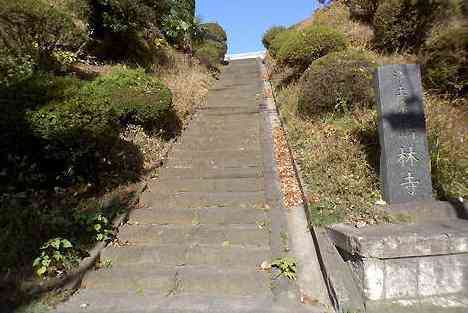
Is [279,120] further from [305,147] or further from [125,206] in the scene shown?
[125,206]

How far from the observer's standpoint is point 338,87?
7.45 meters

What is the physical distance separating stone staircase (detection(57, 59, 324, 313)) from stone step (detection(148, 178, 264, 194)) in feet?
0.05

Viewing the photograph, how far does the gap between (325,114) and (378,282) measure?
14.2ft

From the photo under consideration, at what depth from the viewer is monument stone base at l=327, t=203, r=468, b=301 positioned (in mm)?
3764

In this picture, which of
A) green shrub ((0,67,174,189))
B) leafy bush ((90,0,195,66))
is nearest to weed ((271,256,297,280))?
green shrub ((0,67,174,189))

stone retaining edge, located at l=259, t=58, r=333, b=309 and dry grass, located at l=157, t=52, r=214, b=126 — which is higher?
dry grass, located at l=157, t=52, r=214, b=126

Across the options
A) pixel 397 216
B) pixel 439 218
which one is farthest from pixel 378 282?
pixel 439 218

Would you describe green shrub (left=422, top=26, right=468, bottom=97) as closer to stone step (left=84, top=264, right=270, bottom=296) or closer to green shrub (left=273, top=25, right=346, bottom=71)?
green shrub (left=273, top=25, right=346, bottom=71)

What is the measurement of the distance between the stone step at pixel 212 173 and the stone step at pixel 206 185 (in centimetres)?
16

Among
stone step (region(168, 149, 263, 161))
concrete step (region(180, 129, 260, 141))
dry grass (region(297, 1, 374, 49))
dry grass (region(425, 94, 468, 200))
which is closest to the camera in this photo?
dry grass (region(425, 94, 468, 200))

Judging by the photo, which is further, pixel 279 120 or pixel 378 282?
pixel 279 120

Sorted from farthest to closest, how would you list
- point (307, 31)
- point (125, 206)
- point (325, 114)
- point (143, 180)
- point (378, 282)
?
point (307, 31) → point (325, 114) → point (143, 180) → point (125, 206) → point (378, 282)

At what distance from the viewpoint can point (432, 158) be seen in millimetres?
5191

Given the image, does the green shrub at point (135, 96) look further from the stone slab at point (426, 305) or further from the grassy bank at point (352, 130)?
the stone slab at point (426, 305)
